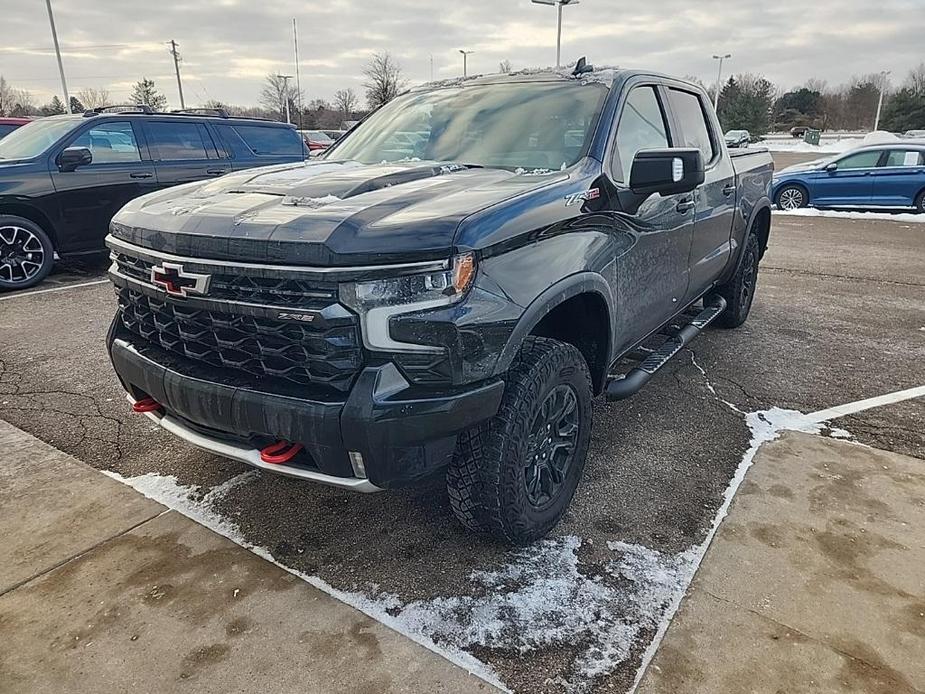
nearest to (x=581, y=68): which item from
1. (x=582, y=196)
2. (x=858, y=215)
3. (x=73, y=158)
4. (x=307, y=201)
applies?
(x=582, y=196)

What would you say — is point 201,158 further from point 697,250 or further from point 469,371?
point 469,371

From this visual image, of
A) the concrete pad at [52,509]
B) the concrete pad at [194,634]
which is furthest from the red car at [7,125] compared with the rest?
the concrete pad at [194,634]

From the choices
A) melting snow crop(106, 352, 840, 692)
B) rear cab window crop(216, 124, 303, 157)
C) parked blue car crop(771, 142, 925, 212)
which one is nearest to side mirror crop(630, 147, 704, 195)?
melting snow crop(106, 352, 840, 692)

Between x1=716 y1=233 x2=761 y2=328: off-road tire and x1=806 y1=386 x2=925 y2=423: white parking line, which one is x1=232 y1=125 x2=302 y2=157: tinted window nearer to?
x1=716 y1=233 x2=761 y2=328: off-road tire

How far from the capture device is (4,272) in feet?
22.6

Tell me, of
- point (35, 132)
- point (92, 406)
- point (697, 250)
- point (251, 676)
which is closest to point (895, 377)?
point (697, 250)

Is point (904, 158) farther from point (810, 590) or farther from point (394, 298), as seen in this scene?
point (394, 298)

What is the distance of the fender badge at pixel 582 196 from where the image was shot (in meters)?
2.62

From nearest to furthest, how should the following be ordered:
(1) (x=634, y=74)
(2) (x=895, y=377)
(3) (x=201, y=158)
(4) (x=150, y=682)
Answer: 1. (4) (x=150, y=682)
2. (1) (x=634, y=74)
3. (2) (x=895, y=377)
4. (3) (x=201, y=158)

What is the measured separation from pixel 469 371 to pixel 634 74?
225cm

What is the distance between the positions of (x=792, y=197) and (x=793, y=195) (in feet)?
0.16

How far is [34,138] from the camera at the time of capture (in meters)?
7.39

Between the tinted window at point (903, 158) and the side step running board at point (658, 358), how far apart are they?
11.1 meters

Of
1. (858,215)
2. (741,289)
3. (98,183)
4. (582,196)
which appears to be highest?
(582,196)
